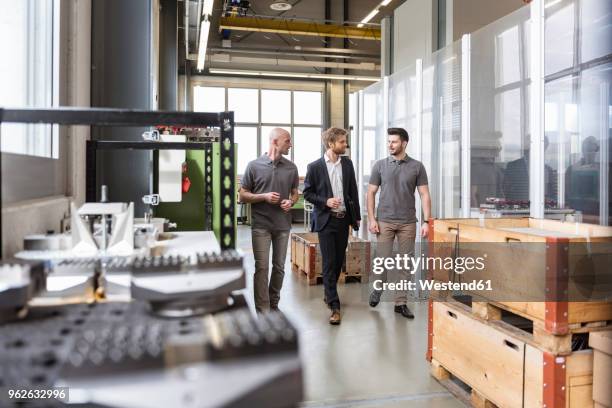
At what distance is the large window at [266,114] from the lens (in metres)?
12.8

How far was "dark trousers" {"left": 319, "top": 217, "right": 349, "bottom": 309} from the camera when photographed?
12.6 feet

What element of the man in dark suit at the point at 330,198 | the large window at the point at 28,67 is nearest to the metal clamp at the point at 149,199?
the large window at the point at 28,67

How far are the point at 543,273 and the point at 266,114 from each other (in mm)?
11677

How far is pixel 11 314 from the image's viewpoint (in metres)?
0.80

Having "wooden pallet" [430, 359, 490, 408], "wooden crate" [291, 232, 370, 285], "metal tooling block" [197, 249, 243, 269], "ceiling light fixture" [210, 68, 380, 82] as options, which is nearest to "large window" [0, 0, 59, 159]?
"metal tooling block" [197, 249, 243, 269]

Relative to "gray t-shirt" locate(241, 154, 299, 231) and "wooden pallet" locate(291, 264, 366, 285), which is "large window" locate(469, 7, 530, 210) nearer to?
"gray t-shirt" locate(241, 154, 299, 231)

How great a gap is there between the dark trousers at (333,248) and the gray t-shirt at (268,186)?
0.43m

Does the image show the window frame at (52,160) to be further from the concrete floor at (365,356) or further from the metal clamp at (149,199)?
the concrete floor at (365,356)

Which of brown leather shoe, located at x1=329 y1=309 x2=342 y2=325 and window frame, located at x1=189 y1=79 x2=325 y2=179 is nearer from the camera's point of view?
brown leather shoe, located at x1=329 y1=309 x2=342 y2=325

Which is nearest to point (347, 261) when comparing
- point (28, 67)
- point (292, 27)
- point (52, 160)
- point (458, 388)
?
point (458, 388)

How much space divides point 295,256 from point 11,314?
18.2 feet

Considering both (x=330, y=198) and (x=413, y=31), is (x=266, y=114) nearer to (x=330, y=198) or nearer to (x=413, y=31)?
(x=413, y=31)

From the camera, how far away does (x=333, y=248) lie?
390 centimetres

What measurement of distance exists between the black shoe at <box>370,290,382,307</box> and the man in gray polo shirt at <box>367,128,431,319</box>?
31 cm
